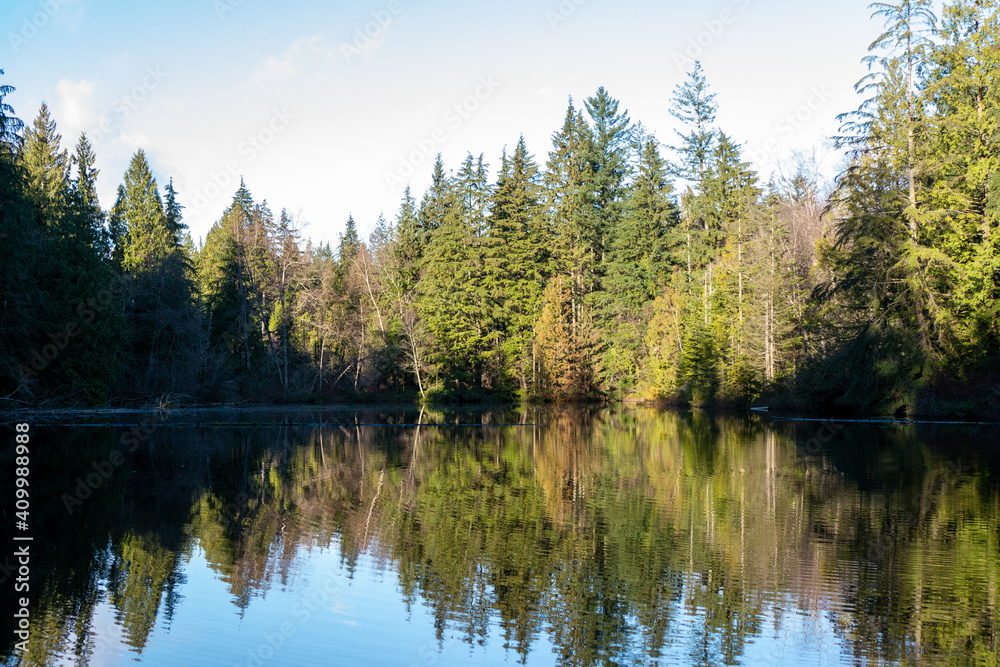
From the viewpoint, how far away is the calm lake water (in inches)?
257

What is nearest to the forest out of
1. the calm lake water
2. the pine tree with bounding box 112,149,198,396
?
the pine tree with bounding box 112,149,198,396

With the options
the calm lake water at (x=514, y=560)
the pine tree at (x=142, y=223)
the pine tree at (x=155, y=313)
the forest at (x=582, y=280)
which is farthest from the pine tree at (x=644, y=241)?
the calm lake water at (x=514, y=560)

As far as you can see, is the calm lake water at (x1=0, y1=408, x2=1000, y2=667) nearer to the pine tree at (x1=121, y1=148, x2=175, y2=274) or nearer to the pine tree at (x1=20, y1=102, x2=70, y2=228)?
the pine tree at (x1=20, y1=102, x2=70, y2=228)

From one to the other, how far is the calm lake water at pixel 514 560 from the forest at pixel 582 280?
1160 centimetres

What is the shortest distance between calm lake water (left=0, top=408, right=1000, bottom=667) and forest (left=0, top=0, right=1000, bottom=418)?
11602 millimetres

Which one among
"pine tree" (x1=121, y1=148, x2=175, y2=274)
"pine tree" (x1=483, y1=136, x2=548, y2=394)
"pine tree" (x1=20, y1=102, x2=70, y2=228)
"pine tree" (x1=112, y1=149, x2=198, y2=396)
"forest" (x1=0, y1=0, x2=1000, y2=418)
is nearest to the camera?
"forest" (x1=0, y1=0, x2=1000, y2=418)

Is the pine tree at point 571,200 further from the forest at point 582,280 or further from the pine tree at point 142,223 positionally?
the pine tree at point 142,223

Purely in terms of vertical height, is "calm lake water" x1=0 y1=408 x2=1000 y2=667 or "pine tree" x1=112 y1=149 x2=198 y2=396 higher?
"pine tree" x1=112 y1=149 x2=198 y2=396

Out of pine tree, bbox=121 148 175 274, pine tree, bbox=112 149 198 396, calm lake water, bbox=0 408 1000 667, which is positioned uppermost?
pine tree, bbox=121 148 175 274

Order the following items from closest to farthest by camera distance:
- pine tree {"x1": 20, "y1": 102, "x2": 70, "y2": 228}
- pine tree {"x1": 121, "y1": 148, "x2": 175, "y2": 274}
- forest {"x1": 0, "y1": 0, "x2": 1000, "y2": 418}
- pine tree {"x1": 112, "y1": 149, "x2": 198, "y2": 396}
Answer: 1. forest {"x1": 0, "y1": 0, "x2": 1000, "y2": 418}
2. pine tree {"x1": 20, "y1": 102, "x2": 70, "y2": 228}
3. pine tree {"x1": 112, "y1": 149, "x2": 198, "y2": 396}
4. pine tree {"x1": 121, "y1": 148, "x2": 175, "y2": 274}

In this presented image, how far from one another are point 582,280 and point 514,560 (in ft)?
162

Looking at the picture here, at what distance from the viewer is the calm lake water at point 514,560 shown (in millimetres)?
6539

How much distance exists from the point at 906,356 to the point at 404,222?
137 feet

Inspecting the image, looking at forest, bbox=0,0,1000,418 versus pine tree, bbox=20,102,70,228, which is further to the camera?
pine tree, bbox=20,102,70,228
